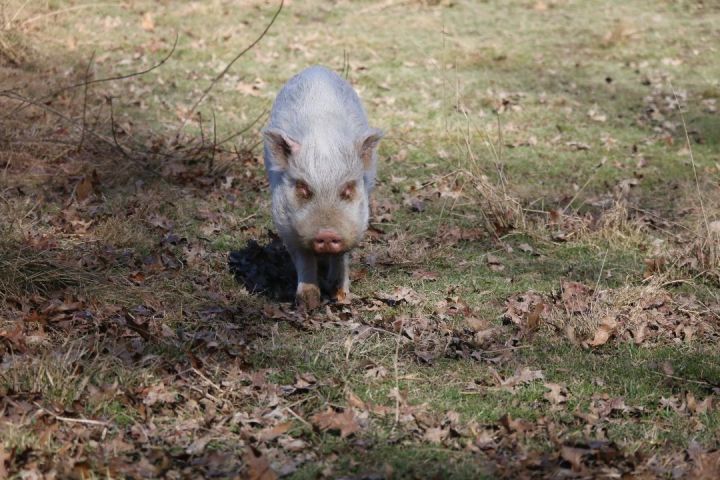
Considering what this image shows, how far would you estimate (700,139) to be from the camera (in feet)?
37.6

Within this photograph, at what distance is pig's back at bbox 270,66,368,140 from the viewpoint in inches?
249

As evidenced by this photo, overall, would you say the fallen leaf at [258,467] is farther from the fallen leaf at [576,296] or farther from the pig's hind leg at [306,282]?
the fallen leaf at [576,296]

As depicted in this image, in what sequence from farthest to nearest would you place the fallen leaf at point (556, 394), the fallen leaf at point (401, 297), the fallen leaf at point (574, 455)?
the fallen leaf at point (401, 297) → the fallen leaf at point (556, 394) → the fallen leaf at point (574, 455)

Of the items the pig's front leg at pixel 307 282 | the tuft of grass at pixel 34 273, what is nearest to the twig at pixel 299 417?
the pig's front leg at pixel 307 282

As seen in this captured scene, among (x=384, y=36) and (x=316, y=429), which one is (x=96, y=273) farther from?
(x=384, y=36)

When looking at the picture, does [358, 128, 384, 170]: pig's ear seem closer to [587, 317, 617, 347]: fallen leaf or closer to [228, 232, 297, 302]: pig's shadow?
[228, 232, 297, 302]: pig's shadow

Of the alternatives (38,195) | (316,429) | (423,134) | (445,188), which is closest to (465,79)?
(423,134)

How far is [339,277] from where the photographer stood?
671cm

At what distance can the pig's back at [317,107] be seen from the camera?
633 centimetres

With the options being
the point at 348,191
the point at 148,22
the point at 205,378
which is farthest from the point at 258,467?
the point at 148,22

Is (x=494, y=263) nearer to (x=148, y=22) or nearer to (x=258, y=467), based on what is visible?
(x=258, y=467)

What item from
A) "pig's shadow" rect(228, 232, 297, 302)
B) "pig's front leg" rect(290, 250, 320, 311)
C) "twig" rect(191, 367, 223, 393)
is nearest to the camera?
"twig" rect(191, 367, 223, 393)

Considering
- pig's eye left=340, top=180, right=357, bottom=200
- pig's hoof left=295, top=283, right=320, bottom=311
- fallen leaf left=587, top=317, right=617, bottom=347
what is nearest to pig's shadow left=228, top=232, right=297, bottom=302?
pig's hoof left=295, top=283, right=320, bottom=311

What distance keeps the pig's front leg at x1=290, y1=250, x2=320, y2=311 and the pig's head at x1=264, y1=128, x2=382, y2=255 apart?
377mm
